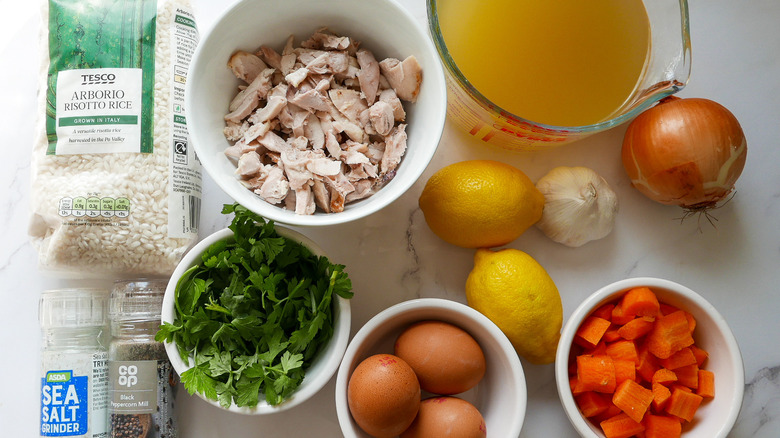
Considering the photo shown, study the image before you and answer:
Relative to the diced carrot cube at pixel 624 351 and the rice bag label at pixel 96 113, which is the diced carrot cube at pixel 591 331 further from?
the rice bag label at pixel 96 113

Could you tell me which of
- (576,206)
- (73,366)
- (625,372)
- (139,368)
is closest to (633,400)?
(625,372)

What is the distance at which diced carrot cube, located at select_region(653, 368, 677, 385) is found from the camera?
3.43 feet

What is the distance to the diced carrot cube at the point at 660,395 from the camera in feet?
3.39

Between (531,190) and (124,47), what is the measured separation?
81 cm

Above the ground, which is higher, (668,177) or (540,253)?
(668,177)

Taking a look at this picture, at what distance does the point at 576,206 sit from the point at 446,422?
19.4 inches

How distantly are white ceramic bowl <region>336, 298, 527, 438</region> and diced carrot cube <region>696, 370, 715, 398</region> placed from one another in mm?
376

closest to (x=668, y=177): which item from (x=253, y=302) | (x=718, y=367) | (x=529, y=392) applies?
(x=718, y=367)

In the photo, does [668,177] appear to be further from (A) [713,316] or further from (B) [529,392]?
(B) [529,392]

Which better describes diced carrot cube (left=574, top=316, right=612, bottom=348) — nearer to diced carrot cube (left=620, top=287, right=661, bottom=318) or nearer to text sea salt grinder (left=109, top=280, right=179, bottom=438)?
diced carrot cube (left=620, top=287, right=661, bottom=318)

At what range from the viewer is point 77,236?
997mm

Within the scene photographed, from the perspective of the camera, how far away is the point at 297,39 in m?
1.01

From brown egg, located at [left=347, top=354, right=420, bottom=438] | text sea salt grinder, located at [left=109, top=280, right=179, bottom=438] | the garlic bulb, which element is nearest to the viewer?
brown egg, located at [left=347, top=354, right=420, bottom=438]

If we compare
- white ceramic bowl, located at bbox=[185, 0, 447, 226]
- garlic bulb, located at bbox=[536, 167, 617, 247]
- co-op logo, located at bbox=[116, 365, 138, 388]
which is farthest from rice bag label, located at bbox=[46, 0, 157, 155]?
garlic bulb, located at bbox=[536, 167, 617, 247]
